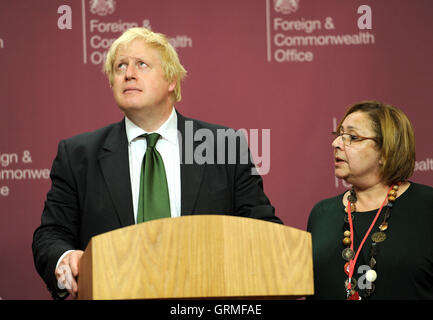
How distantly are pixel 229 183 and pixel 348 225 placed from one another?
2.05 ft

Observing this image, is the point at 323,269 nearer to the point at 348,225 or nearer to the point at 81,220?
the point at 348,225

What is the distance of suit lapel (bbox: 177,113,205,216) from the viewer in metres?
2.47

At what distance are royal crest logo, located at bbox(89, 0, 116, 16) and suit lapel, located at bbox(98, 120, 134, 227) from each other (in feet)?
5.32

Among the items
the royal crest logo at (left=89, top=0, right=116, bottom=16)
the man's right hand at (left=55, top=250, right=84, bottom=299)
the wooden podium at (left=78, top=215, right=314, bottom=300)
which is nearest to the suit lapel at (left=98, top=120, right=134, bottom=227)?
the man's right hand at (left=55, top=250, right=84, bottom=299)

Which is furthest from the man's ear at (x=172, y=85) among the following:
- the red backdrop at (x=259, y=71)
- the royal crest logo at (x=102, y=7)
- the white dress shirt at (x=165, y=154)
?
the royal crest logo at (x=102, y=7)

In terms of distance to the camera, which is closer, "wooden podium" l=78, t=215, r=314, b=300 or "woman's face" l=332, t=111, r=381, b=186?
"wooden podium" l=78, t=215, r=314, b=300

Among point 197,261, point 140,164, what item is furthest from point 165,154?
point 197,261

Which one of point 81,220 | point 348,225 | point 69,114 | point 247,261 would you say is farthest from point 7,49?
point 247,261

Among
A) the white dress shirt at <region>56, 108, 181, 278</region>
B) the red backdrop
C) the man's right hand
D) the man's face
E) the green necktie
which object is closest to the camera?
the man's right hand

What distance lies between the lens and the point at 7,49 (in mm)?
4051

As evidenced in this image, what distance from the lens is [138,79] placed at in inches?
104

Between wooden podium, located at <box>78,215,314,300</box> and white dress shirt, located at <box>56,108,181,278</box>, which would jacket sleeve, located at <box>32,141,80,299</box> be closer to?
white dress shirt, located at <box>56,108,181,278</box>

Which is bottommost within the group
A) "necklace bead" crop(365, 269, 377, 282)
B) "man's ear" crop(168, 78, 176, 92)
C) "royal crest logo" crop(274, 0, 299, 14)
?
"necklace bead" crop(365, 269, 377, 282)

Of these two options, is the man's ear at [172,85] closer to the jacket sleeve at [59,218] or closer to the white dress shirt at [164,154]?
the white dress shirt at [164,154]
